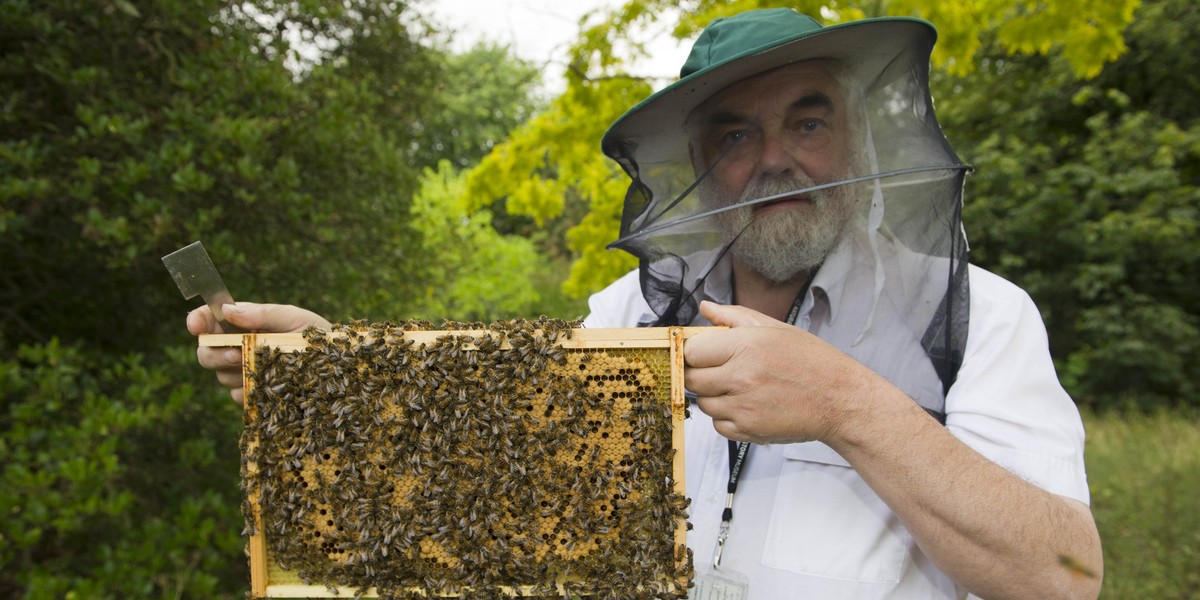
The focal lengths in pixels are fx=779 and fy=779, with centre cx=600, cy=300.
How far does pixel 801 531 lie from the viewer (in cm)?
226

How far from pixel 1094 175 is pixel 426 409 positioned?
1892 cm

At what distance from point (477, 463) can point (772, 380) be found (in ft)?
2.60

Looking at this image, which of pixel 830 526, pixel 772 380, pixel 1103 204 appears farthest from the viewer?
pixel 1103 204

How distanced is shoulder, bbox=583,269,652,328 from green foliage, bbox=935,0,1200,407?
1660 centimetres

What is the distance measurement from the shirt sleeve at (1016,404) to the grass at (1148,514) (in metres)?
5.79

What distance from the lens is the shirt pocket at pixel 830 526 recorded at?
2189mm

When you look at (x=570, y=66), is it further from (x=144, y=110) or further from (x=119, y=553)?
(x=119, y=553)

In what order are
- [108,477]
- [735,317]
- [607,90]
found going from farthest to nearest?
[607,90]
[108,477]
[735,317]

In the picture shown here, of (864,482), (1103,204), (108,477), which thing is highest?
(1103,204)

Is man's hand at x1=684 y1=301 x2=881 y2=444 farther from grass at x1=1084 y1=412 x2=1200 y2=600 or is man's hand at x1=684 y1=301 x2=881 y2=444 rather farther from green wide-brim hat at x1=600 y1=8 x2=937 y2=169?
grass at x1=1084 y1=412 x2=1200 y2=600

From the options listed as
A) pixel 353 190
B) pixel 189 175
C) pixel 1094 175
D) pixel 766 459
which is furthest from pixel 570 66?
pixel 1094 175

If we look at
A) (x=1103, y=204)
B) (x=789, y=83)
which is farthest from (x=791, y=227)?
(x=1103, y=204)

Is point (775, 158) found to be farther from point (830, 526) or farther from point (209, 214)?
point (209, 214)

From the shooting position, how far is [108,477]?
4152 mm
